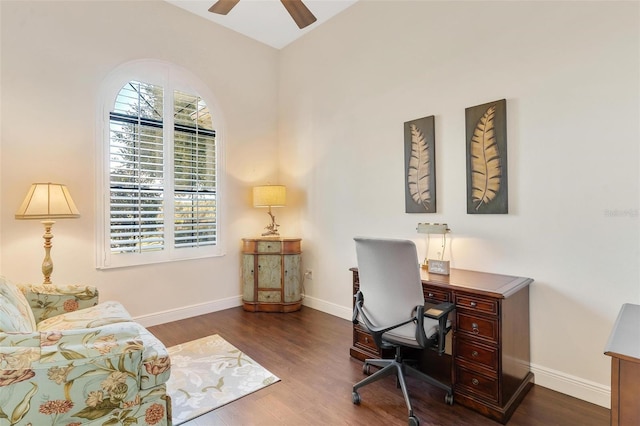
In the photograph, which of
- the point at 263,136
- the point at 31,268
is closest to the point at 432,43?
the point at 263,136

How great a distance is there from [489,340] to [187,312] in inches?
127

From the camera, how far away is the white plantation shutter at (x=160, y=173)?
3.34 m

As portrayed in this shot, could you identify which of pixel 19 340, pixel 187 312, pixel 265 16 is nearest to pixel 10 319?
pixel 19 340

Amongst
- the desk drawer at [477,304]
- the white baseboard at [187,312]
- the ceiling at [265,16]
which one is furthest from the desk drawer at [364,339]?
the ceiling at [265,16]

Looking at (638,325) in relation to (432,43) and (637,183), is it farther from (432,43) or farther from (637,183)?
(432,43)

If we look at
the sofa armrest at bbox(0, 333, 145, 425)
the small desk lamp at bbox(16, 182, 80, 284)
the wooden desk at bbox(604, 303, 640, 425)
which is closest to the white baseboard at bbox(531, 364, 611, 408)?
the wooden desk at bbox(604, 303, 640, 425)

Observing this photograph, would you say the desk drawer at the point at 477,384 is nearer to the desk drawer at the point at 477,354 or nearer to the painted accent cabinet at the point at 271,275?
the desk drawer at the point at 477,354

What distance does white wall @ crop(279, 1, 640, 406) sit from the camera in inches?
81.8

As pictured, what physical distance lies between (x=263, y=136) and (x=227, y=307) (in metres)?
2.40

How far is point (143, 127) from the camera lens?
3.48m

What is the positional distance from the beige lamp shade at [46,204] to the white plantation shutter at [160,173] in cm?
60

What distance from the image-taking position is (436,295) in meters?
2.32

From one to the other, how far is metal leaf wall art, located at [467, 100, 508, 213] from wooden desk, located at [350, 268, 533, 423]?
624 mm

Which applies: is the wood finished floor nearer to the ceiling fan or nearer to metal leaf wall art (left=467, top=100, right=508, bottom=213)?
metal leaf wall art (left=467, top=100, right=508, bottom=213)
